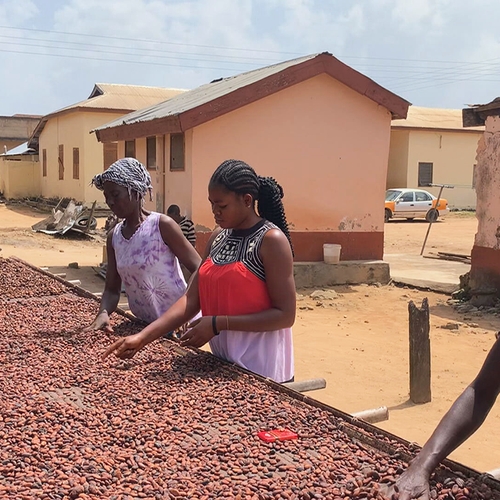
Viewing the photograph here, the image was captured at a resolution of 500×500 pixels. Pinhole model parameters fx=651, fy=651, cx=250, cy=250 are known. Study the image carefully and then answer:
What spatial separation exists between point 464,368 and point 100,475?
5230mm

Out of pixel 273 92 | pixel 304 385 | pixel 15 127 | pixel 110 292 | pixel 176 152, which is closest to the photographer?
pixel 304 385

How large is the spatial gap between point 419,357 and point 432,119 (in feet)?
74.6

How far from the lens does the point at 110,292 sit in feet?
11.6

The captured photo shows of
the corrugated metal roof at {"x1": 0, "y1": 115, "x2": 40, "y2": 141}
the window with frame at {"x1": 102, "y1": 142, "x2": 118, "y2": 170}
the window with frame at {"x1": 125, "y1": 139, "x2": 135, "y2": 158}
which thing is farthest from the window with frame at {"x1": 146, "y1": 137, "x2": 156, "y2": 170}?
the corrugated metal roof at {"x1": 0, "y1": 115, "x2": 40, "y2": 141}

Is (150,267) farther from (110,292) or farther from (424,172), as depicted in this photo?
(424,172)

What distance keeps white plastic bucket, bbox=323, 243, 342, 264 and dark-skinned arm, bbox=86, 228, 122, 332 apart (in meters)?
7.16

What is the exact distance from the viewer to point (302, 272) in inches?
405

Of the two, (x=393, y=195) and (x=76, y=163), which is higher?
(x=76, y=163)

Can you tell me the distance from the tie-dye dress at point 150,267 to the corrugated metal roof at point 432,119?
22.0m

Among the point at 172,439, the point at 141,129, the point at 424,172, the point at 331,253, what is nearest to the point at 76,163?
the point at 141,129

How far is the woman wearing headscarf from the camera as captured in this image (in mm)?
3242

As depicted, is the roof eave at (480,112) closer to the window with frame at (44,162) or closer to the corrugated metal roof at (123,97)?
the corrugated metal roof at (123,97)

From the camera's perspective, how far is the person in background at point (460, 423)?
1.68 metres

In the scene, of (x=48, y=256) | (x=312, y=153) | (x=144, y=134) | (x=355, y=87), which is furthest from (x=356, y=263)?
(x=48, y=256)
